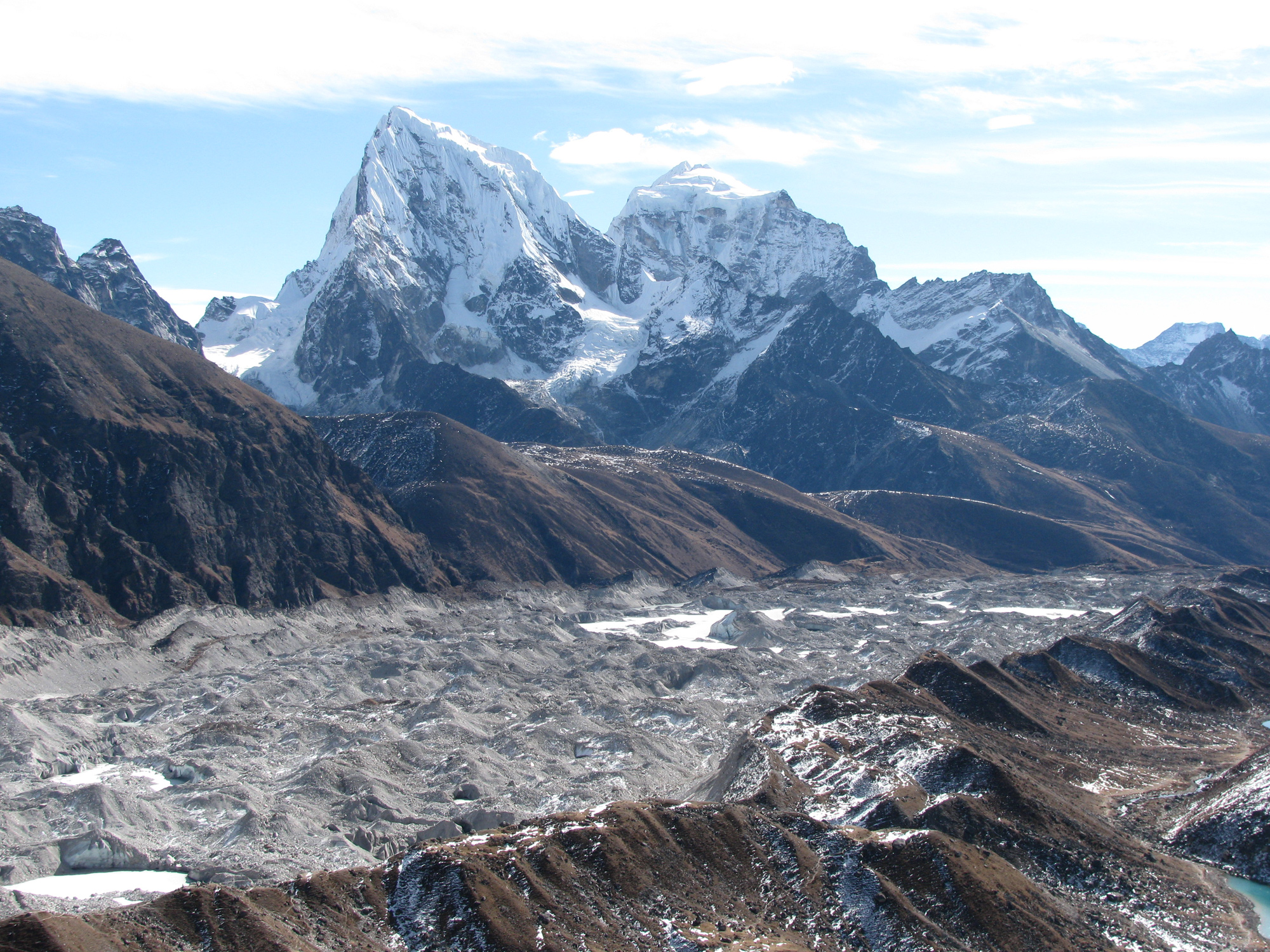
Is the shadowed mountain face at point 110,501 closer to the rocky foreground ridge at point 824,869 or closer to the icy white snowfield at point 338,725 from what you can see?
the icy white snowfield at point 338,725

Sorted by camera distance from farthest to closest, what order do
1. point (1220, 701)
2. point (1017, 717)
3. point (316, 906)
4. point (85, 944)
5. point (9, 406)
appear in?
1. point (9, 406)
2. point (1220, 701)
3. point (1017, 717)
4. point (316, 906)
5. point (85, 944)

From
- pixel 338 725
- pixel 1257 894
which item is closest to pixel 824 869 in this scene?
pixel 1257 894

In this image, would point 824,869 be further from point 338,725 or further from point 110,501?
point 110,501

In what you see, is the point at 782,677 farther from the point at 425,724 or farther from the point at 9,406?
the point at 9,406

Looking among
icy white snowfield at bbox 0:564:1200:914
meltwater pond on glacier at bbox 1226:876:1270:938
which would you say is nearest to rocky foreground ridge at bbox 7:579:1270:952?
meltwater pond on glacier at bbox 1226:876:1270:938

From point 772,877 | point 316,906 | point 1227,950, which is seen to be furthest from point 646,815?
→ point 1227,950
